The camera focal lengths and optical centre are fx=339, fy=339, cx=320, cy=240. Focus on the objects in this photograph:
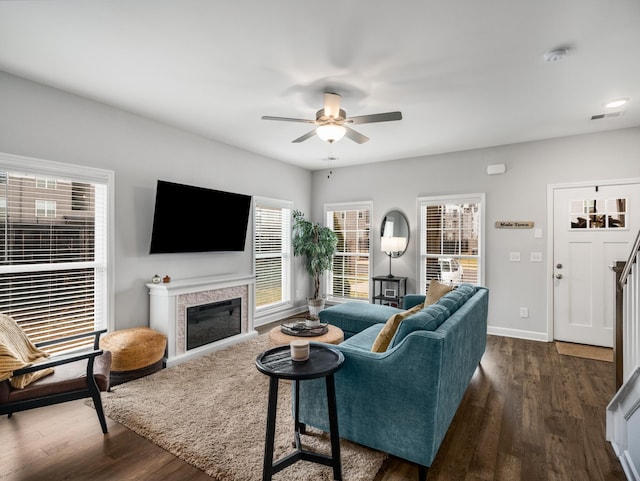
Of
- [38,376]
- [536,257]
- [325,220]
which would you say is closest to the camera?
[38,376]

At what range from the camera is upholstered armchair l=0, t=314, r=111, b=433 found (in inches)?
80.8

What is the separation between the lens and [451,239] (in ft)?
17.0

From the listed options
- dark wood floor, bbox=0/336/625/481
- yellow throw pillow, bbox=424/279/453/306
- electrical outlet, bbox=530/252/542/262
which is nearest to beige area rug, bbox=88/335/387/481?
dark wood floor, bbox=0/336/625/481

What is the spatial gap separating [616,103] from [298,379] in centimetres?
397

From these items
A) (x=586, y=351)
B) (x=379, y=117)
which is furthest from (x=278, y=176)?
(x=586, y=351)

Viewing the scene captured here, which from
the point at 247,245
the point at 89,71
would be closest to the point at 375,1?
the point at 89,71

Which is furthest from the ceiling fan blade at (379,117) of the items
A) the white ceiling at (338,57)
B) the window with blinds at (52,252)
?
the window with blinds at (52,252)

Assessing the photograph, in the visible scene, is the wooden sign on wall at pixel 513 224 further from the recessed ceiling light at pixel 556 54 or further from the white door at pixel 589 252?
the recessed ceiling light at pixel 556 54

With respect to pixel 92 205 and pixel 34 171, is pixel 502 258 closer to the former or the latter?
pixel 92 205

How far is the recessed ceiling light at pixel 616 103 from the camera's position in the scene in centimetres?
325

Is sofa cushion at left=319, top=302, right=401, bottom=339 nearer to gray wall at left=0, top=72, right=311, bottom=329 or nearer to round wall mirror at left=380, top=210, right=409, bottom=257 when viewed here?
round wall mirror at left=380, top=210, right=409, bottom=257

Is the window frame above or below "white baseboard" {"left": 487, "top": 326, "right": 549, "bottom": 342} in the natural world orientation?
above

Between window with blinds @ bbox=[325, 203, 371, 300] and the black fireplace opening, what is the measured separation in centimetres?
233

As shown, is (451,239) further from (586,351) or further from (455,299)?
(455,299)
